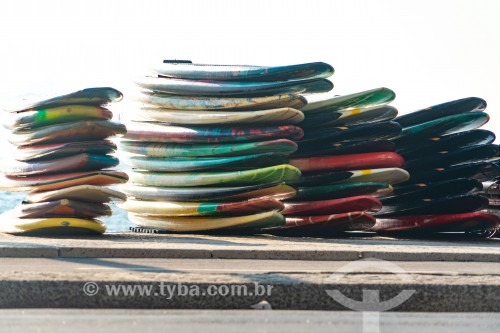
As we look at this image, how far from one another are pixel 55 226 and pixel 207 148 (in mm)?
3160

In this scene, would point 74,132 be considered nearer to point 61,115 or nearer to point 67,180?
point 61,115

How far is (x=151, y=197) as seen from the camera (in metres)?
15.8

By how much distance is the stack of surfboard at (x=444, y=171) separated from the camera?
15641 millimetres

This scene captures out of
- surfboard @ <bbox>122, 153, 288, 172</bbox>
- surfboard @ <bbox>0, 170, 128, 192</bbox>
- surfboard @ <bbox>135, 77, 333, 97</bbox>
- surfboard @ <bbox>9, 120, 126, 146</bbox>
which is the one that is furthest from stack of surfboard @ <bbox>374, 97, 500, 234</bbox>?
surfboard @ <bbox>9, 120, 126, 146</bbox>

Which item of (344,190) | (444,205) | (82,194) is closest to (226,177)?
(344,190)

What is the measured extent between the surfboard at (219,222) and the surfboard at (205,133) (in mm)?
1242

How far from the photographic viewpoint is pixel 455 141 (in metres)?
15.9

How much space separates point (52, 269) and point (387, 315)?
10.5ft

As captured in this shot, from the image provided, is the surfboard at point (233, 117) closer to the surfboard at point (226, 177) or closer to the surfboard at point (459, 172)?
the surfboard at point (226, 177)

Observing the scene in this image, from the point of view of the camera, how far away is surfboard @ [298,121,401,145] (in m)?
15.8

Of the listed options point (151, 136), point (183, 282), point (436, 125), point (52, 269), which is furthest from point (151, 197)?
point (183, 282)

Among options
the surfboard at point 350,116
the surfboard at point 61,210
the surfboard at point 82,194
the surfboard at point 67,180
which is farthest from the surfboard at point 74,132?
the surfboard at point 350,116

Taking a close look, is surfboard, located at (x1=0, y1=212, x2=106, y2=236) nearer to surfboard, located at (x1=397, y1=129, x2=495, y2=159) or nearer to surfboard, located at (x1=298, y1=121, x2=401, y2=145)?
surfboard, located at (x1=298, y1=121, x2=401, y2=145)

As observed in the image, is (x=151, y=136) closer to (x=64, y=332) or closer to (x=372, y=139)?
(x=372, y=139)
